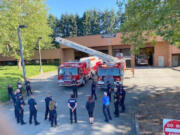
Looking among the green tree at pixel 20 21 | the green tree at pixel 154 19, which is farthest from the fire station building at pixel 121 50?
the green tree at pixel 154 19

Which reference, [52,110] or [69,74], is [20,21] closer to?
[69,74]

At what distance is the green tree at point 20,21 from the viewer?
2580 cm

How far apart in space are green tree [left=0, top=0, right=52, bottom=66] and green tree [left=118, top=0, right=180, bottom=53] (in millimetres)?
21486

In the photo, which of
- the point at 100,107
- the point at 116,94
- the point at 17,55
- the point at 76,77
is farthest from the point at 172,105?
the point at 17,55

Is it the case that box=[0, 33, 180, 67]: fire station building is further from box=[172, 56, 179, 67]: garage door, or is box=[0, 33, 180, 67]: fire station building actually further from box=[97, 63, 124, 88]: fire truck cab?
box=[97, 63, 124, 88]: fire truck cab

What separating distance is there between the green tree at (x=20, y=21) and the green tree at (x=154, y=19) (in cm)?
2149

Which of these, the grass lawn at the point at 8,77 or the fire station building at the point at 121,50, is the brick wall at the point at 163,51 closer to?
the fire station building at the point at 121,50

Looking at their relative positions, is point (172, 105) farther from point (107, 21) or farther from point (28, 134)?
point (107, 21)

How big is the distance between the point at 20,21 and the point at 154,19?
26141mm

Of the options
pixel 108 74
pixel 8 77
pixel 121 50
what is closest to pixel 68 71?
pixel 108 74

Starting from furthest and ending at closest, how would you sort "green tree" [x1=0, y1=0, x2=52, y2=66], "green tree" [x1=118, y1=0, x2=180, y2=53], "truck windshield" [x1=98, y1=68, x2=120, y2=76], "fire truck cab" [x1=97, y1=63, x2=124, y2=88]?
"green tree" [x1=0, y1=0, x2=52, y2=66]
"truck windshield" [x1=98, y1=68, x2=120, y2=76]
"fire truck cab" [x1=97, y1=63, x2=124, y2=88]
"green tree" [x1=118, y1=0, x2=180, y2=53]

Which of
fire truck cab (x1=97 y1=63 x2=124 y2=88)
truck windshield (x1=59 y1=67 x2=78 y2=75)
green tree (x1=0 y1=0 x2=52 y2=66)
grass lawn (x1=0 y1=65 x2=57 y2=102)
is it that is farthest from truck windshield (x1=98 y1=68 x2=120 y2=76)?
green tree (x1=0 y1=0 x2=52 y2=66)

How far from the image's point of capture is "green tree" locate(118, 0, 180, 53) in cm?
676

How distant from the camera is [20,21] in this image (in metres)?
27.1
